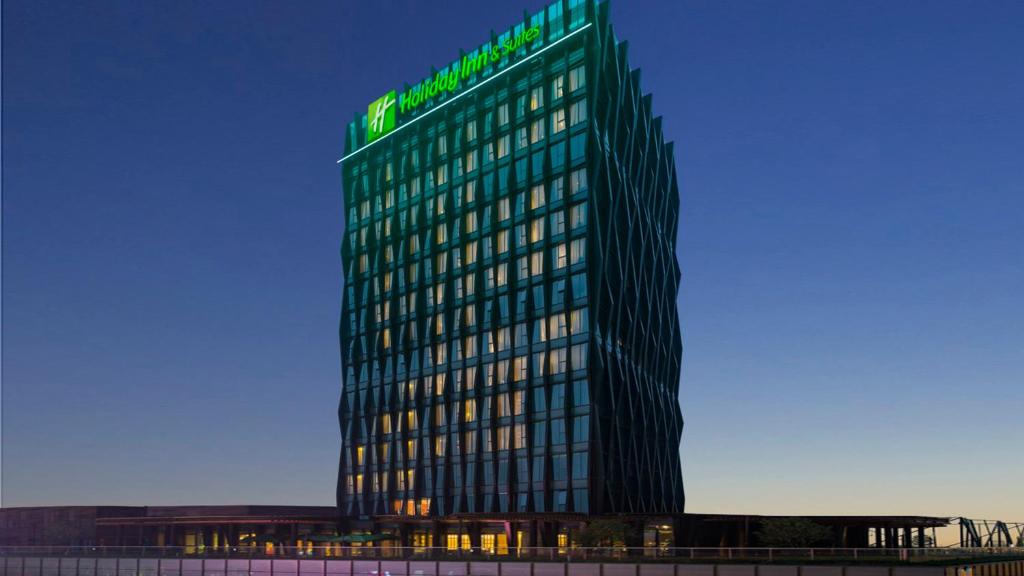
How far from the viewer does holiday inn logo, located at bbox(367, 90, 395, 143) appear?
5906 inches

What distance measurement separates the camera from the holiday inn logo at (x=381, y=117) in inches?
5906

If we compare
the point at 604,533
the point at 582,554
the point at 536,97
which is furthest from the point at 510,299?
the point at 582,554

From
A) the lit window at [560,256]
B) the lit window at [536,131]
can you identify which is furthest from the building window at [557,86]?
the lit window at [560,256]

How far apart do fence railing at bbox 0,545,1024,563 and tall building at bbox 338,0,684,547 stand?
99.0ft

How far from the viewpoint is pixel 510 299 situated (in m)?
127

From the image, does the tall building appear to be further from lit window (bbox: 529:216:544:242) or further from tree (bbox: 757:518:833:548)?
tree (bbox: 757:518:833:548)

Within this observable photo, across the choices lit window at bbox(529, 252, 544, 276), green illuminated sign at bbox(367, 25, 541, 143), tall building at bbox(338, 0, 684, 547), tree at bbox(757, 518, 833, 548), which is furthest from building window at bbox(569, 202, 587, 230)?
tree at bbox(757, 518, 833, 548)

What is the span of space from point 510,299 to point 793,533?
47.5 meters

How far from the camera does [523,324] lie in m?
125

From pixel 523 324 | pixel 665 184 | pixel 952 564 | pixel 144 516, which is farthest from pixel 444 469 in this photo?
pixel 952 564

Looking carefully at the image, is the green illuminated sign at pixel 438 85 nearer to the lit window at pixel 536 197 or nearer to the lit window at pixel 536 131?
the lit window at pixel 536 131

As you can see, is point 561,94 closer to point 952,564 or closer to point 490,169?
point 490,169

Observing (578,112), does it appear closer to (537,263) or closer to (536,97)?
(536,97)

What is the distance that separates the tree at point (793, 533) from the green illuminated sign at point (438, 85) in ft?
213
